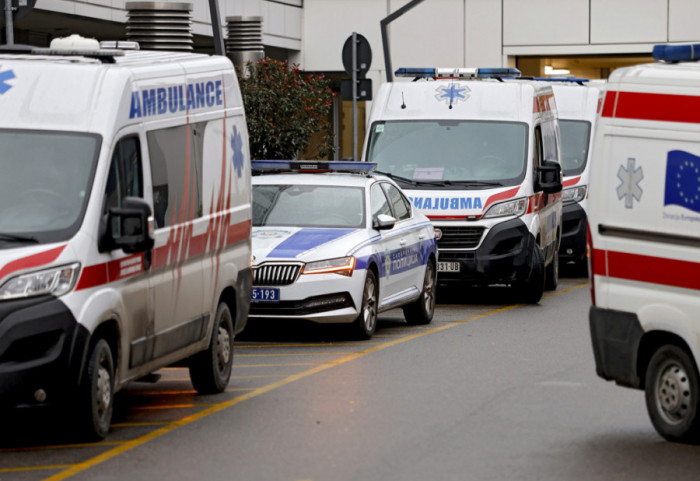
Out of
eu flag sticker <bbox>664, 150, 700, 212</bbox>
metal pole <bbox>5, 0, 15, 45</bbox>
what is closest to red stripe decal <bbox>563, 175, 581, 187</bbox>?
metal pole <bbox>5, 0, 15, 45</bbox>

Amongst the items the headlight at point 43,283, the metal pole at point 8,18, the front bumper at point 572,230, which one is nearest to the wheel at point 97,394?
the headlight at point 43,283

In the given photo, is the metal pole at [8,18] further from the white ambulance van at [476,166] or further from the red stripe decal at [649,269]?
the red stripe decal at [649,269]

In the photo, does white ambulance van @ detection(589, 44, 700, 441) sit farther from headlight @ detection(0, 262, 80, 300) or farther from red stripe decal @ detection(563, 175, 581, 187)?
red stripe decal @ detection(563, 175, 581, 187)

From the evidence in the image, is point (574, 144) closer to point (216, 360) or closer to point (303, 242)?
point (303, 242)

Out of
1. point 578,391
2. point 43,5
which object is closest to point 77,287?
point 578,391

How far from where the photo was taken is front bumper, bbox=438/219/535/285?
20.0m

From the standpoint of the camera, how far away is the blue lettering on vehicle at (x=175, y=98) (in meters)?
10.4

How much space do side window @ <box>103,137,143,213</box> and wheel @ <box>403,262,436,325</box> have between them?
7.70 m

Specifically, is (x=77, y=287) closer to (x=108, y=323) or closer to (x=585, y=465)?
(x=108, y=323)

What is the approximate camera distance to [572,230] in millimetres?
25141

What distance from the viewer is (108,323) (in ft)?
32.0

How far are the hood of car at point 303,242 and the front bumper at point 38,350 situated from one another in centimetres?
620

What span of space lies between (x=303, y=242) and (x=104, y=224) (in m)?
6.13

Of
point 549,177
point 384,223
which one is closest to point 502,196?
point 549,177
